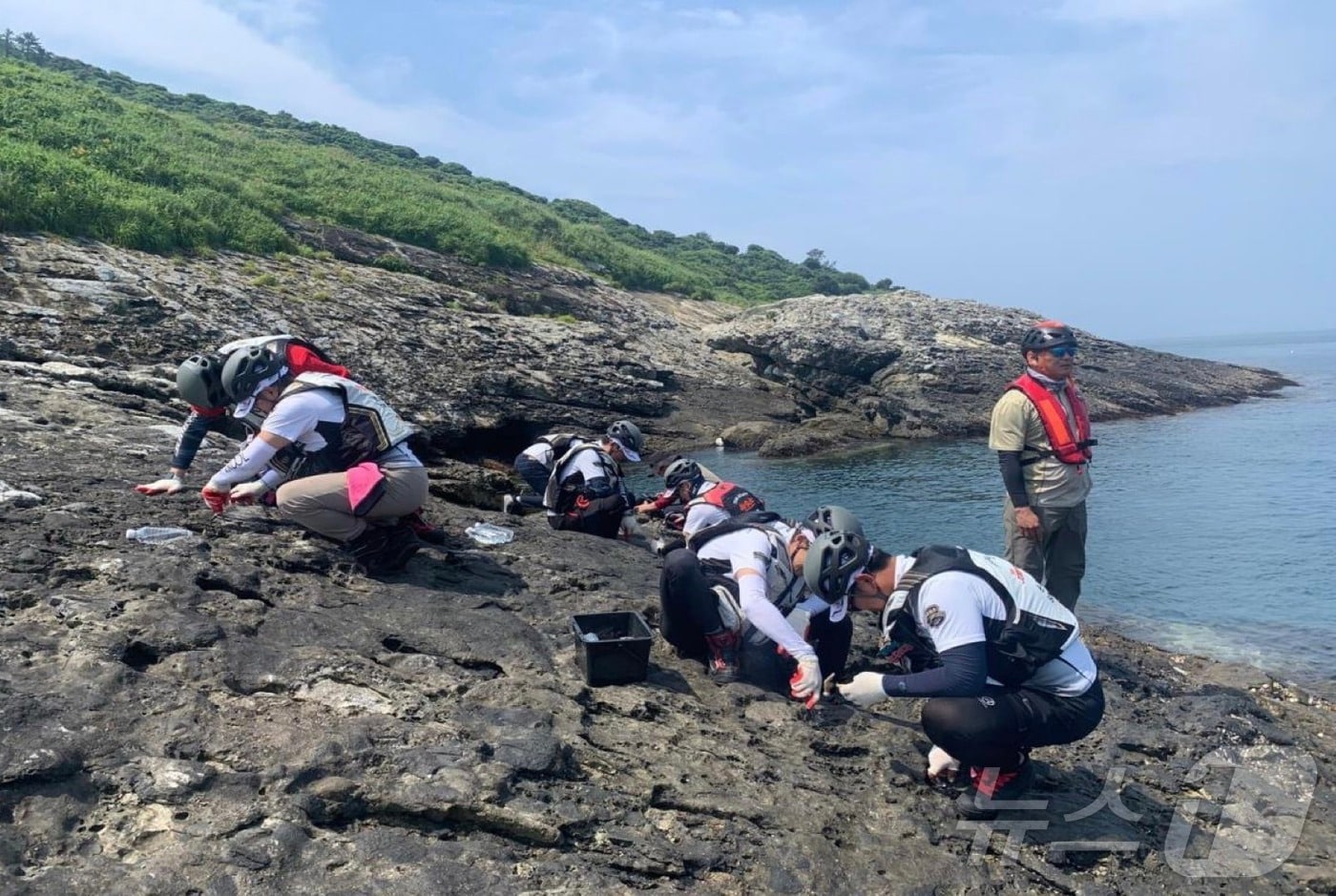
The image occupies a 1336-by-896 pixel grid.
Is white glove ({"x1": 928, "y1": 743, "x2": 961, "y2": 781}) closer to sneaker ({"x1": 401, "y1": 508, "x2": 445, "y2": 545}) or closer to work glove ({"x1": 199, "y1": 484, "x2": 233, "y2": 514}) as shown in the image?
sneaker ({"x1": 401, "y1": 508, "x2": 445, "y2": 545})

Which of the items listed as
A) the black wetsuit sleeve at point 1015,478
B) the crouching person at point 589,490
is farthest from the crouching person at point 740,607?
the crouching person at point 589,490

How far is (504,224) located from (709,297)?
1165 cm

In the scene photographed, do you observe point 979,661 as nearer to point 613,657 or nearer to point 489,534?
point 613,657

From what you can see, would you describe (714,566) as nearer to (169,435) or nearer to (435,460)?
(169,435)

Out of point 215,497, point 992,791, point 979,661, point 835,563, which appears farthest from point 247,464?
point 992,791

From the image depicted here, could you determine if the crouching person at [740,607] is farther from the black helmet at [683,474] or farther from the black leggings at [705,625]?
the black helmet at [683,474]

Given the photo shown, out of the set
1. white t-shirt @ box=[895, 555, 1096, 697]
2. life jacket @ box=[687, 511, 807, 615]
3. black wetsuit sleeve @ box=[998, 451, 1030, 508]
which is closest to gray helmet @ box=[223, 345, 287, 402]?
life jacket @ box=[687, 511, 807, 615]

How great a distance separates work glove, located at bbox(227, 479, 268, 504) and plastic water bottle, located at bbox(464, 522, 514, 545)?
7.61ft

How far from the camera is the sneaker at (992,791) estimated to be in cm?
474

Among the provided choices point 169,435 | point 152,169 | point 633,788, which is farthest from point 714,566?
point 152,169

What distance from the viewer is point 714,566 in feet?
20.0

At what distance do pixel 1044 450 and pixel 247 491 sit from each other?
5.98m

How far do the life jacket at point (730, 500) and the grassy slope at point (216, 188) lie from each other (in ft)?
56.8

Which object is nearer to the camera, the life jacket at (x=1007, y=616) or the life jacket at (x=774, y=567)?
the life jacket at (x=1007, y=616)
